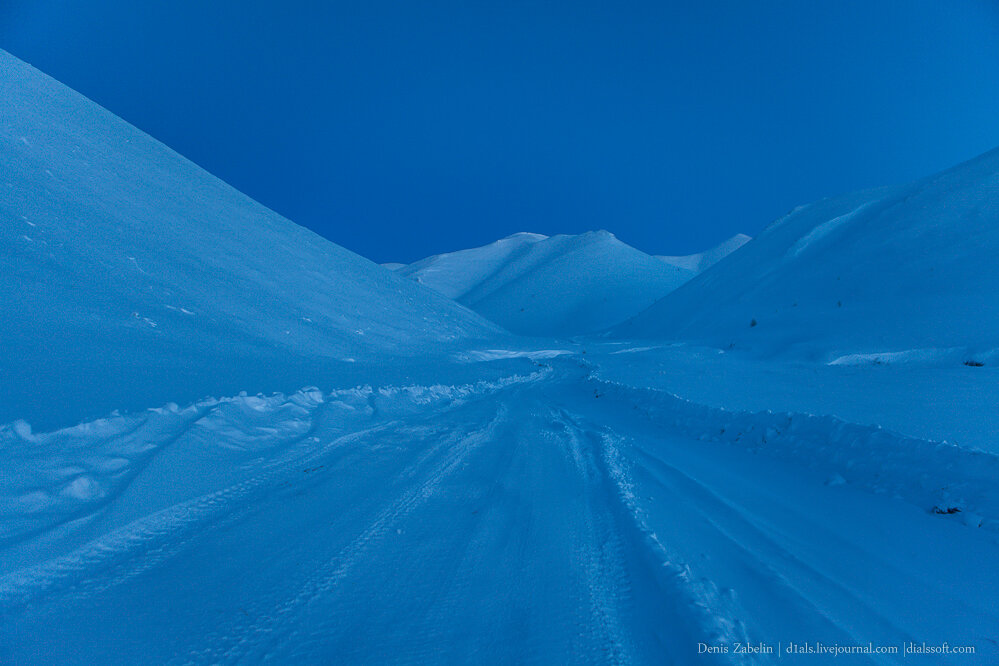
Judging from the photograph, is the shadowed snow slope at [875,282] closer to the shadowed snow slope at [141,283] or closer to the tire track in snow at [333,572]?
the tire track in snow at [333,572]

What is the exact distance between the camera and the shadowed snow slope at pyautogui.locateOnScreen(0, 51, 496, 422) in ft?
17.5

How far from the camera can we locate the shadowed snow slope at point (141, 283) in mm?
5340

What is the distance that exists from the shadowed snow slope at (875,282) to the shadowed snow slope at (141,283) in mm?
12262

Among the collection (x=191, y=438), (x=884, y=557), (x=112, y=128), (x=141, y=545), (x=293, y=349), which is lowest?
(x=884, y=557)

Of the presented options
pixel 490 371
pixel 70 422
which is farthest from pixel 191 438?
pixel 490 371

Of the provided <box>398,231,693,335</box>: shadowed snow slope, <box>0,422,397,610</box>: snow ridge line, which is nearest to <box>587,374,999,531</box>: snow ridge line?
<box>0,422,397,610</box>: snow ridge line

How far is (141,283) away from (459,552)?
892 centimetres

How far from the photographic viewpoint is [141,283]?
8484mm

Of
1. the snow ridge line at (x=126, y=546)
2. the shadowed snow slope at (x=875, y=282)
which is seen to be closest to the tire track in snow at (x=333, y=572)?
the snow ridge line at (x=126, y=546)

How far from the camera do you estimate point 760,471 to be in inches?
177

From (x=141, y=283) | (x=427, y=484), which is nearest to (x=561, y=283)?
(x=141, y=283)

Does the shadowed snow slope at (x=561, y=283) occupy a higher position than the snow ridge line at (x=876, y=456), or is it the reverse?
the shadowed snow slope at (x=561, y=283)

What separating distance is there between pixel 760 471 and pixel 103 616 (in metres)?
5.17

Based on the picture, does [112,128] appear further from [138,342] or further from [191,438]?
[191,438]
